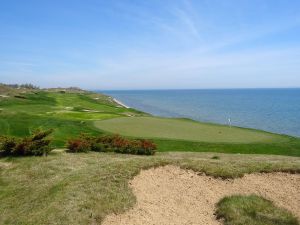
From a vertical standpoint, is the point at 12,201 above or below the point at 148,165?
below

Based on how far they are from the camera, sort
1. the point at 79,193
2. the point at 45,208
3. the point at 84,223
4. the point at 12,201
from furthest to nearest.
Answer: the point at 12,201, the point at 79,193, the point at 45,208, the point at 84,223

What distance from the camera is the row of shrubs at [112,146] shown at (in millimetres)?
22744

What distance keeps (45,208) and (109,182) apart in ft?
8.64

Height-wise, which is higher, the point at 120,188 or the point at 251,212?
the point at 120,188

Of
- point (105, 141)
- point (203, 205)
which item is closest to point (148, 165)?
point (203, 205)

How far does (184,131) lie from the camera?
3381 centimetres

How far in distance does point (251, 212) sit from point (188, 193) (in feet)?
8.00

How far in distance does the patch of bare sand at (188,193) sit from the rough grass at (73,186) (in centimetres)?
35

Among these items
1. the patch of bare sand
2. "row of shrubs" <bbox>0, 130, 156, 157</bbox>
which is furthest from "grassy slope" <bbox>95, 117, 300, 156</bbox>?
the patch of bare sand

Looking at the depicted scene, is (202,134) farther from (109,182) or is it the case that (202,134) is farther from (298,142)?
(109,182)

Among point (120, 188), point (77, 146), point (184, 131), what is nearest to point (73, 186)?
point (120, 188)

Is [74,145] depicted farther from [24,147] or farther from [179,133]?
[179,133]

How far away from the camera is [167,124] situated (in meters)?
38.3

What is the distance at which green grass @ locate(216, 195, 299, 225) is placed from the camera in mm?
11523
